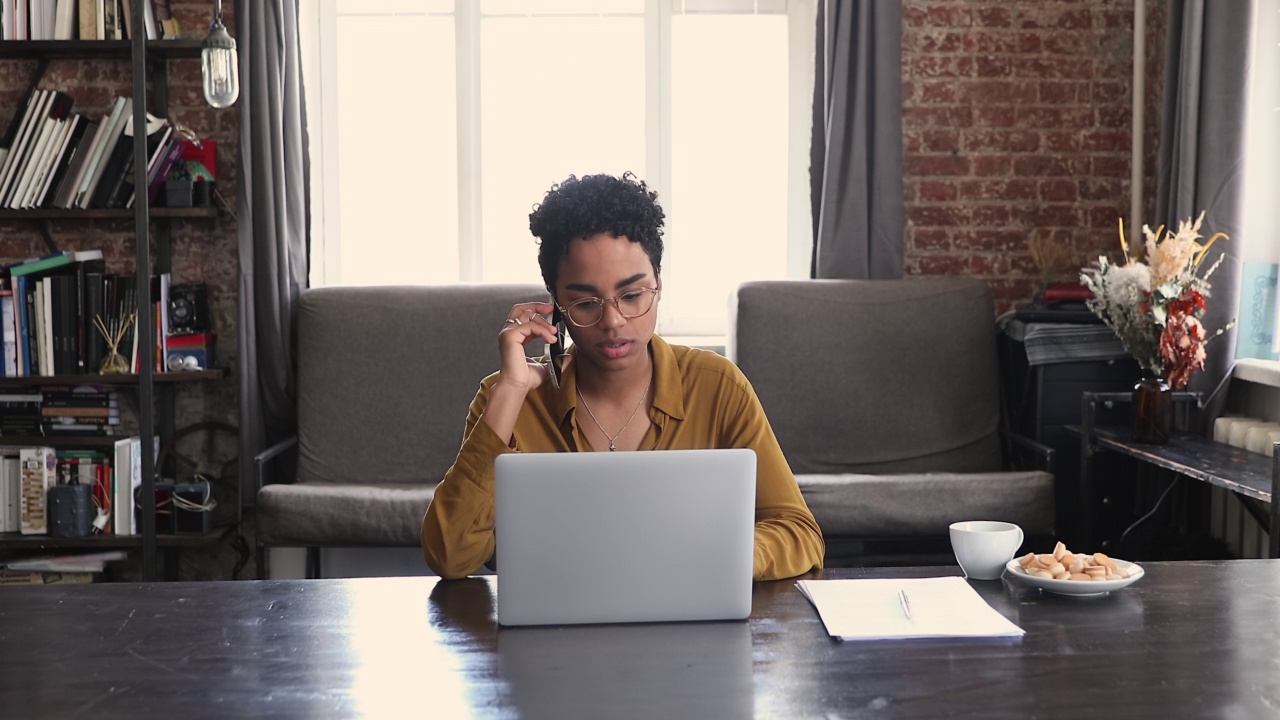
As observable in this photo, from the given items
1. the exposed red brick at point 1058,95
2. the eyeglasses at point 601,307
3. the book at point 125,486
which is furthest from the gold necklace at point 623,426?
the exposed red brick at point 1058,95

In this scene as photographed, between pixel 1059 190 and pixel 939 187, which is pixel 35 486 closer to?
pixel 939 187

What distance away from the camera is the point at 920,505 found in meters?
3.31

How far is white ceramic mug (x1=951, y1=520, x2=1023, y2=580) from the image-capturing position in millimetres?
1543

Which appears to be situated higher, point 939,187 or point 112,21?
point 112,21

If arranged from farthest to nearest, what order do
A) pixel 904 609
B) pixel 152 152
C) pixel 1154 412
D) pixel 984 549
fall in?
pixel 152 152
pixel 1154 412
pixel 984 549
pixel 904 609

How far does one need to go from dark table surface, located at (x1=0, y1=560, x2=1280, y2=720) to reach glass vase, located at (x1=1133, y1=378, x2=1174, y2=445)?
5.28 feet

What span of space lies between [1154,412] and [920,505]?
2.21 feet

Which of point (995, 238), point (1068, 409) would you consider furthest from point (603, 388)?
point (995, 238)

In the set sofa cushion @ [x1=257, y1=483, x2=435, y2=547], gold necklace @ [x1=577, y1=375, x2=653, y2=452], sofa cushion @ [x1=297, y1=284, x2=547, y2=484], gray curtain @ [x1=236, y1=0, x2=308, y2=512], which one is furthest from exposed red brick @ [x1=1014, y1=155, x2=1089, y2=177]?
gold necklace @ [x1=577, y1=375, x2=653, y2=452]

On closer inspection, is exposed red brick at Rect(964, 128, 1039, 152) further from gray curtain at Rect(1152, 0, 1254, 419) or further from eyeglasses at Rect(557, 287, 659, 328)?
eyeglasses at Rect(557, 287, 659, 328)

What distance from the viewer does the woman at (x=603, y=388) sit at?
1.67m

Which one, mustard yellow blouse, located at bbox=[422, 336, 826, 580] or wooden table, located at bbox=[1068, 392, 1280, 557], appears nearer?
mustard yellow blouse, located at bbox=[422, 336, 826, 580]

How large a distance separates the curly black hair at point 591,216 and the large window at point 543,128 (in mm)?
2268

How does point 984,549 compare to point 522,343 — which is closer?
point 984,549
